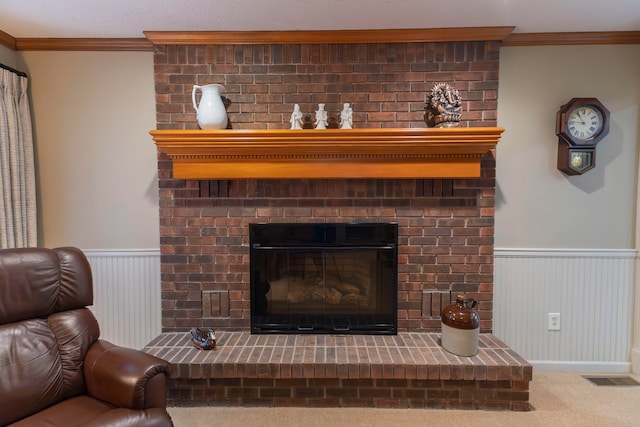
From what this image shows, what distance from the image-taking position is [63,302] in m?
1.64

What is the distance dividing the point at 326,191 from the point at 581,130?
183cm

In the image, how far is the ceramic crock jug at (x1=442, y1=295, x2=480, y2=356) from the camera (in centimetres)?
201

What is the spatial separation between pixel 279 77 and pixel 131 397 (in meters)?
2.05

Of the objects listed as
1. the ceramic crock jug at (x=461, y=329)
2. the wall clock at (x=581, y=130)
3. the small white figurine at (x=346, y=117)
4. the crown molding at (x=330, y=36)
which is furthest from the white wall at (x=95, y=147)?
the wall clock at (x=581, y=130)

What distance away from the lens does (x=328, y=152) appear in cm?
218

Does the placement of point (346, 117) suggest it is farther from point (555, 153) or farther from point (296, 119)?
point (555, 153)

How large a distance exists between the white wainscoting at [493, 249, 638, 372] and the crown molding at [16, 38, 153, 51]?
10.00ft

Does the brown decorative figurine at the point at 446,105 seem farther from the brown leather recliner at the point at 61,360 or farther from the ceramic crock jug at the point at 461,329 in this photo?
the brown leather recliner at the point at 61,360

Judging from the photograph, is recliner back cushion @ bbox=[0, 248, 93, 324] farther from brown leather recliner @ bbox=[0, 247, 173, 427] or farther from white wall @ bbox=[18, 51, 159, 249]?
white wall @ bbox=[18, 51, 159, 249]

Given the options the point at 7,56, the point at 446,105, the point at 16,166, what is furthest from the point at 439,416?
the point at 7,56

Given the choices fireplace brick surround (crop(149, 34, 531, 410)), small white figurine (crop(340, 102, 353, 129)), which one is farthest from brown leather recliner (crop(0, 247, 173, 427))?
small white figurine (crop(340, 102, 353, 129))

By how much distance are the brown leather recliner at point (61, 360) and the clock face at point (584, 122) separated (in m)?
2.91

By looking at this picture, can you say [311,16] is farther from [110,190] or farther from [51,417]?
[51,417]

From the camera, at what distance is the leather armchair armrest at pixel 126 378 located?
1.39m
